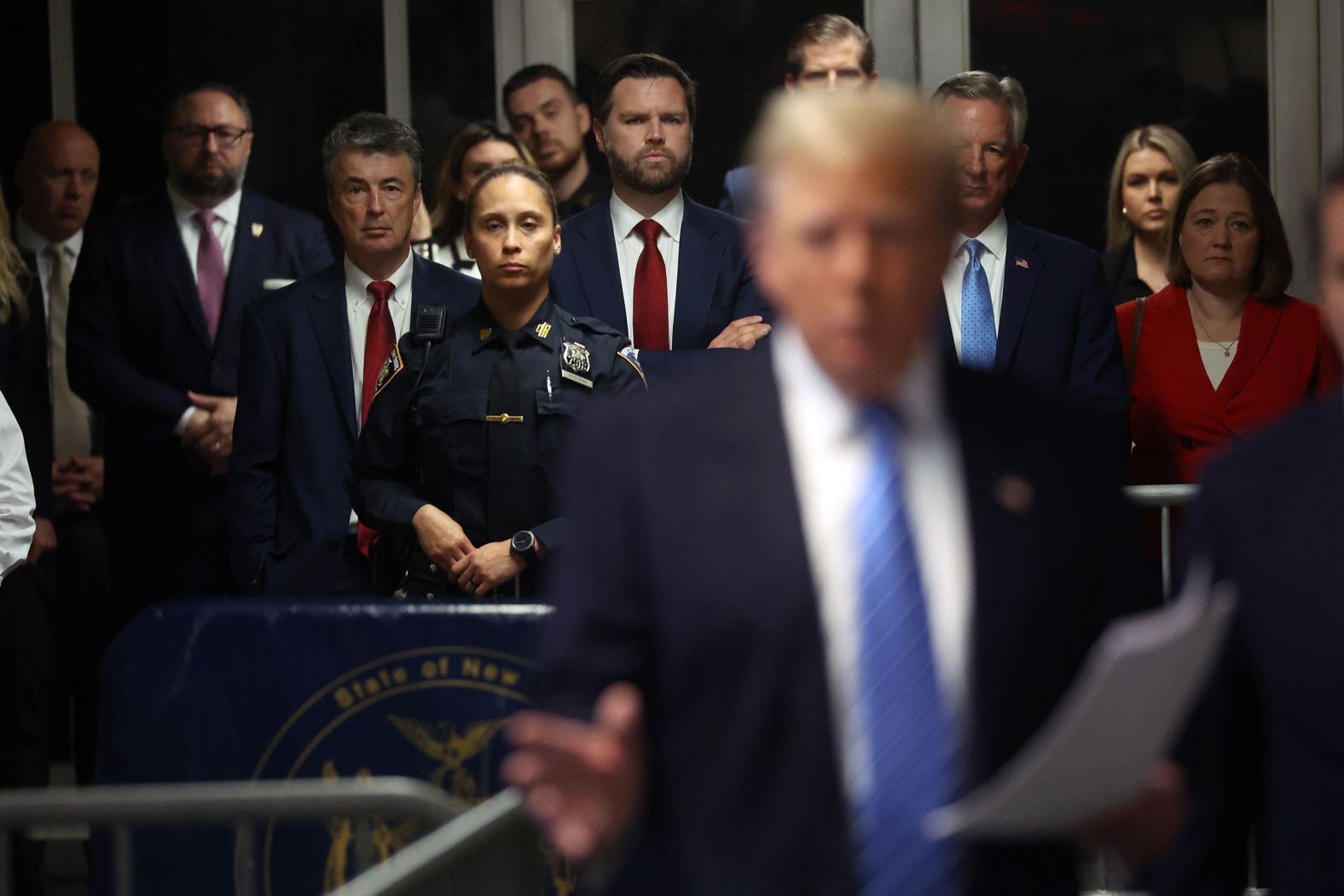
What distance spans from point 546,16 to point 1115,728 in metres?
6.22

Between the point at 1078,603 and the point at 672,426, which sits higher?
the point at 672,426

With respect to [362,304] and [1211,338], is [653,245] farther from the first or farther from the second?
[1211,338]

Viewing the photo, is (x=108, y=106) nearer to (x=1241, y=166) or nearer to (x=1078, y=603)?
(x=1241, y=166)

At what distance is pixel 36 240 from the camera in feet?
21.6

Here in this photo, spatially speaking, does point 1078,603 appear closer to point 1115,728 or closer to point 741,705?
point 1115,728

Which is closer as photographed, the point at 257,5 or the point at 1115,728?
the point at 1115,728

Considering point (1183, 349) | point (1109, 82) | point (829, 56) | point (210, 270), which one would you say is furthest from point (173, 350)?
point (1109, 82)

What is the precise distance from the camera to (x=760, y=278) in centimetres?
185

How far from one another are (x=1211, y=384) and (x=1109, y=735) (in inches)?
142

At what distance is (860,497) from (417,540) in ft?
9.28

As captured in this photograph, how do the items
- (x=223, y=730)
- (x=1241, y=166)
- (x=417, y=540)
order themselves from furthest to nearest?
(x=1241, y=166), (x=417, y=540), (x=223, y=730)

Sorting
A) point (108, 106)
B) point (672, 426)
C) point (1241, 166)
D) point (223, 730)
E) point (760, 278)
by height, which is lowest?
point (223, 730)

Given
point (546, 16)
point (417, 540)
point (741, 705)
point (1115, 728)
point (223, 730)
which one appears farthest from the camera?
point (546, 16)

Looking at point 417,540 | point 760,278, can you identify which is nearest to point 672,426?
point 760,278
